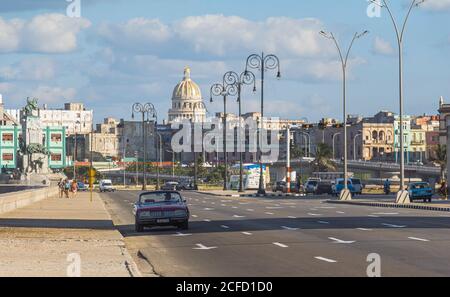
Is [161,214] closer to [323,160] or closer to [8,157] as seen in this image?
[323,160]

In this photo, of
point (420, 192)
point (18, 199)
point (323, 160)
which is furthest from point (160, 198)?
point (323, 160)

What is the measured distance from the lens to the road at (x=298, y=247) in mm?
20109

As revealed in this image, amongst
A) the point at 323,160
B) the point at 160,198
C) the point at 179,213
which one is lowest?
the point at 179,213

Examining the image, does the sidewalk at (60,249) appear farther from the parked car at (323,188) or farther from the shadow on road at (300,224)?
the parked car at (323,188)

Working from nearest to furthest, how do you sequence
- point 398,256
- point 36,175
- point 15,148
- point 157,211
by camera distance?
point 398,256 < point 157,211 < point 36,175 < point 15,148

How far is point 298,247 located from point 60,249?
19.1 ft

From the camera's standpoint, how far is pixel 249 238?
30219 mm

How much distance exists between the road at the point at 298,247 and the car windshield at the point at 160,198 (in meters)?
1.03

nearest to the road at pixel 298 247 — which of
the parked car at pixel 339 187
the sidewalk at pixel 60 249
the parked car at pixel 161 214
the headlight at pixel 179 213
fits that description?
the parked car at pixel 161 214

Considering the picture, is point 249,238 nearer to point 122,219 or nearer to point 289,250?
point 289,250

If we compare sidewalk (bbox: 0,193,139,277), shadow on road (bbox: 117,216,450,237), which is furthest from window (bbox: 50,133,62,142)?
shadow on road (bbox: 117,216,450,237)

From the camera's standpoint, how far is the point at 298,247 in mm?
26031

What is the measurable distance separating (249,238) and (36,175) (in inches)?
4586
